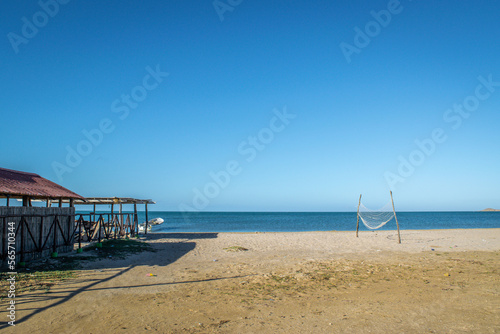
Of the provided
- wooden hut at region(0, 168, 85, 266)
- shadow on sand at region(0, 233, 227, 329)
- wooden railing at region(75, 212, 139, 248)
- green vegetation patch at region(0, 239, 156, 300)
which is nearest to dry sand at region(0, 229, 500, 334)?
shadow on sand at region(0, 233, 227, 329)

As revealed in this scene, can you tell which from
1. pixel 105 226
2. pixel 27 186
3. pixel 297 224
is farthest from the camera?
pixel 297 224

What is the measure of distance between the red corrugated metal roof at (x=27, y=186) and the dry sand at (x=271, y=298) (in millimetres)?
3382

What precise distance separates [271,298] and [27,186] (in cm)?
1053

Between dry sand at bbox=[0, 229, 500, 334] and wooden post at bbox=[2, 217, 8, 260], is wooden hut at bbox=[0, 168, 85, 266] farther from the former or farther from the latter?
dry sand at bbox=[0, 229, 500, 334]

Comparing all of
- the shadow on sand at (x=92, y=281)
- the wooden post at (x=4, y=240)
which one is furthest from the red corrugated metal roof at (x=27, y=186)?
the shadow on sand at (x=92, y=281)

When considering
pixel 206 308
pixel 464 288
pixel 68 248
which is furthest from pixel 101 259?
pixel 464 288

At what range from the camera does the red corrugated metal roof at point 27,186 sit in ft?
36.4

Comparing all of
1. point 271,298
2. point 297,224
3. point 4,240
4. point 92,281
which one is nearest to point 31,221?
point 4,240

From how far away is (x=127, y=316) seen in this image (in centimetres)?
638

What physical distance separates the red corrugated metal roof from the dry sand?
338 cm

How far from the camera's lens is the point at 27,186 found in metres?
12.6

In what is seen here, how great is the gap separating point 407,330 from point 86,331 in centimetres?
547

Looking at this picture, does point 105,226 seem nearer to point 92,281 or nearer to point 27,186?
point 27,186

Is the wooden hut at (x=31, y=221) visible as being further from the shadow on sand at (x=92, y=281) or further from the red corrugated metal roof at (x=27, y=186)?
the shadow on sand at (x=92, y=281)
